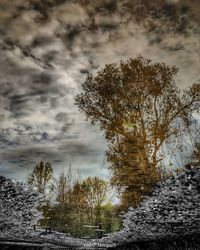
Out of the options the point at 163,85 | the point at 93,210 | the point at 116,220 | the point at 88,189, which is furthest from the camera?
the point at 88,189

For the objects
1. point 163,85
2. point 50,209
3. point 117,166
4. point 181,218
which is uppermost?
point 163,85

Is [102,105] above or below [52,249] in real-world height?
above

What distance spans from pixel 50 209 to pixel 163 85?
35.4ft

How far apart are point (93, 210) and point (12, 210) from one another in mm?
7387

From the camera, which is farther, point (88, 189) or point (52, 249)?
point (88, 189)

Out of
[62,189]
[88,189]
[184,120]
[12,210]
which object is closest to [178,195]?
[12,210]

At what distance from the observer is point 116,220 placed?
1534 centimetres

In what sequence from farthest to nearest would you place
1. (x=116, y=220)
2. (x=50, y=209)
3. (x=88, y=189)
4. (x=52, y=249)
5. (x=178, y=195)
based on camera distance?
1. (x=88, y=189)
2. (x=52, y=249)
3. (x=116, y=220)
4. (x=50, y=209)
5. (x=178, y=195)

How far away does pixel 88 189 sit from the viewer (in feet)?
134

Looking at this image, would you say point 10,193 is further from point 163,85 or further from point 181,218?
point 163,85

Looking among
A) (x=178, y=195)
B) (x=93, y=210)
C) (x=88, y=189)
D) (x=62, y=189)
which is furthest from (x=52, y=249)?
(x=178, y=195)

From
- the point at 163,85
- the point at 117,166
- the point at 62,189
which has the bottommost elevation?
the point at 117,166

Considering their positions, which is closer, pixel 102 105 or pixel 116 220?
pixel 116 220

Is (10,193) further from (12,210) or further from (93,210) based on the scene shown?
(93,210)
